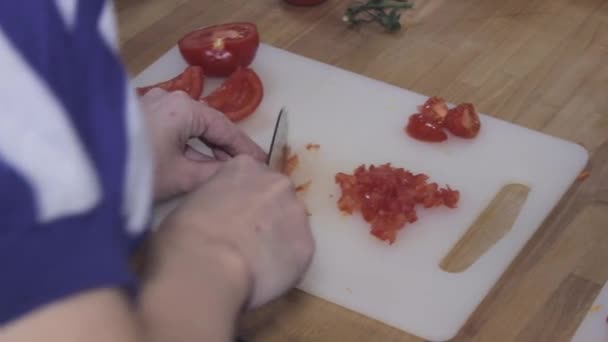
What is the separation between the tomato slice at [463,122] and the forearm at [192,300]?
52cm

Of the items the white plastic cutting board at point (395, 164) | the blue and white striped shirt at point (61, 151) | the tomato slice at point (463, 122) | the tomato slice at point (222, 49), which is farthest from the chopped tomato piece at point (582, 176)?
the blue and white striped shirt at point (61, 151)

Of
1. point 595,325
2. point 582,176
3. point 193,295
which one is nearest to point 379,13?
point 582,176

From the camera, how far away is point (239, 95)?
121 centimetres

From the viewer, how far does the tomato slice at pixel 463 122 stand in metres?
1.13

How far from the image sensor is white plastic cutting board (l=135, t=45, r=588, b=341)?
36.6 inches

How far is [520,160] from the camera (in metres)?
1.11

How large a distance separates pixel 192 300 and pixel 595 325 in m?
0.45

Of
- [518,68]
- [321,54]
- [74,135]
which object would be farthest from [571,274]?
[74,135]

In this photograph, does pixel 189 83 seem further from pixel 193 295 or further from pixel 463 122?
pixel 193 295

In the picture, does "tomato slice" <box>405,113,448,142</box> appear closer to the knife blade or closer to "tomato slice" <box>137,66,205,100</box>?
the knife blade

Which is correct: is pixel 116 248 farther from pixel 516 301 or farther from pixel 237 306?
pixel 516 301

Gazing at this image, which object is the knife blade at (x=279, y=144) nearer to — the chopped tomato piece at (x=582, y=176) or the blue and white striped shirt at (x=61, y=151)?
the chopped tomato piece at (x=582, y=176)

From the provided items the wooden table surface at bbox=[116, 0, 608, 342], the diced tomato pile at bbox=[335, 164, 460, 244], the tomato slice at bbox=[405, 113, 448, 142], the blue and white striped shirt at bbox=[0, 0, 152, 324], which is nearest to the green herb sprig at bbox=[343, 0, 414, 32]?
the wooden table surface at bbox=[116, 0, 608, 342]

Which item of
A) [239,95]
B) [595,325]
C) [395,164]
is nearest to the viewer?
[595,325]
